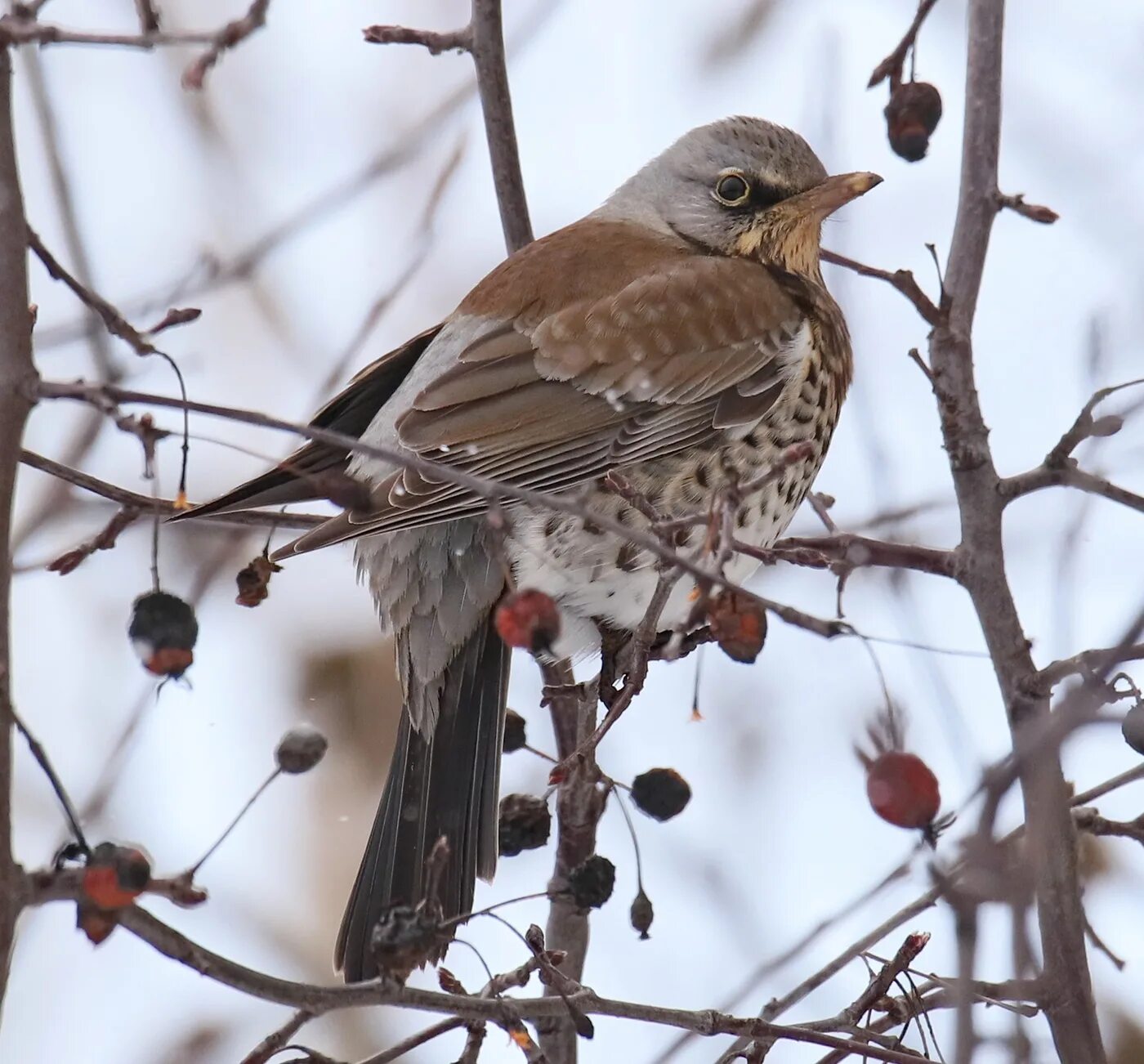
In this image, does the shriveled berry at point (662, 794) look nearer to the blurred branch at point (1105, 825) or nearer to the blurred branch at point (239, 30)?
the blurred branch at point (1105, 825)

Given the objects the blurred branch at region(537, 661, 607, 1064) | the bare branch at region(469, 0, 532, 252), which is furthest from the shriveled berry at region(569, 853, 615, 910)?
the bare branch at region(469, 0, 532, 252)

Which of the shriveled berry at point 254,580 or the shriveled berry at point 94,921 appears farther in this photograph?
the shriveled berry at point 254,580

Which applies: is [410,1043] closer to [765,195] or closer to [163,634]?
[163,634]

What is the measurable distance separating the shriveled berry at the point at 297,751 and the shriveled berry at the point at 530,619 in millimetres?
295

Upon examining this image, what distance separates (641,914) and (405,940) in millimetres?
710

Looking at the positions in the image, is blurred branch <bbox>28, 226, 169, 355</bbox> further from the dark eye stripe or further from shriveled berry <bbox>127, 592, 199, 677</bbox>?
the dark eye stripe

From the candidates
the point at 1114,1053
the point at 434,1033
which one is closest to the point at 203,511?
the point at 434,1033

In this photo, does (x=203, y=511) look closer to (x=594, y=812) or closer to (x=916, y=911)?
(x=594, y=812)

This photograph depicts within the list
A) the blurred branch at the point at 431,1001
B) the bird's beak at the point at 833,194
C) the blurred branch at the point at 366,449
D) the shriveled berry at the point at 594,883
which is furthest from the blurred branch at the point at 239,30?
the bird's beak at the point at 833,194

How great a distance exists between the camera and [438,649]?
2955 mm

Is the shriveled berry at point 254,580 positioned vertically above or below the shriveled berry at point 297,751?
above

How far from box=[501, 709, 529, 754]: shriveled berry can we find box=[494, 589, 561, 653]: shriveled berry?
0.92 metres

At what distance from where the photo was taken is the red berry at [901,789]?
178 centimetres

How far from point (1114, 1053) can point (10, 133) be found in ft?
9.58
